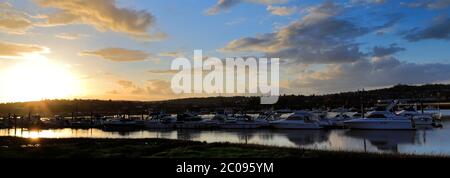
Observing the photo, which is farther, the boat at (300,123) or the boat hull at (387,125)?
the boat at (300,123)

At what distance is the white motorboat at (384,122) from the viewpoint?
6512 centimetres

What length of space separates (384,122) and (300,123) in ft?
42.9

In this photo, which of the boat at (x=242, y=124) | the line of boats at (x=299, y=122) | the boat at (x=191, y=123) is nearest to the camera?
the line of boats at (x=299, y=122)

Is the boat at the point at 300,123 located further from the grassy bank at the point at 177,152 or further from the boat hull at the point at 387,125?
the grassy bank at the point at 177,152

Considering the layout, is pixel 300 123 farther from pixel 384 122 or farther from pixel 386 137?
pixel 386 137

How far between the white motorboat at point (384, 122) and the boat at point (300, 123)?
652 centimetres

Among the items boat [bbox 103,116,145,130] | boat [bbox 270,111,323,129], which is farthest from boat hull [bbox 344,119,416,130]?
boat [bbox 103,116,145,130]

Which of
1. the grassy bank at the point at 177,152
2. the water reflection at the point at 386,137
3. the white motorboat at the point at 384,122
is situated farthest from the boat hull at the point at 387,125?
the grassy bank at the point at 177,152

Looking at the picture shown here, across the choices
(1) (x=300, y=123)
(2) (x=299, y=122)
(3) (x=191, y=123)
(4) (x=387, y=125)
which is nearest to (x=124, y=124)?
(3) (x=191, y=123)

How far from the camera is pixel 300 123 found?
73.4 m
